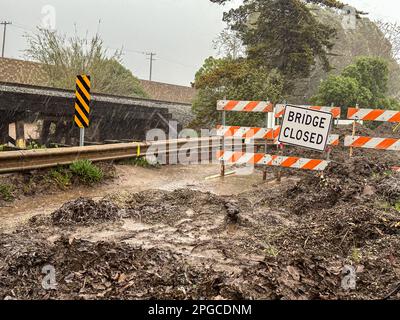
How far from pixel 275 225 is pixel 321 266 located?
162 centimetres

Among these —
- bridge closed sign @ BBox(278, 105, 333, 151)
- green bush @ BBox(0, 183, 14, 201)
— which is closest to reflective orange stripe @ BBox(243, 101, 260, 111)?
bridge closed sign @ BBox(278, 105, 333, 151)

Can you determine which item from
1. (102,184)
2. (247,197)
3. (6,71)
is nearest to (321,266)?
(247,197)

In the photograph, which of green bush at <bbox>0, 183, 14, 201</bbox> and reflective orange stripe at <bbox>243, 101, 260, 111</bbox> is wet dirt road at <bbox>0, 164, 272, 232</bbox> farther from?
reflective orange stripe at <bbox>243, 101, 260, 111</bbox>

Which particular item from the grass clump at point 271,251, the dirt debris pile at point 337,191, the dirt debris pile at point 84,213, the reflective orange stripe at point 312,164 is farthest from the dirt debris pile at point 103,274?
the reflective orange stripe at point 312,164

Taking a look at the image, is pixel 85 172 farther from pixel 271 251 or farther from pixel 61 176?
pixel 271 251

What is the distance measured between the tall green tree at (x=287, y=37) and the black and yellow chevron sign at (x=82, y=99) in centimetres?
1166

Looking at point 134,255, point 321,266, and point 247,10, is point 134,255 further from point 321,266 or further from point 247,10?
point 247,10

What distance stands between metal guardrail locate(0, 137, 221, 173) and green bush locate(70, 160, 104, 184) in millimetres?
129

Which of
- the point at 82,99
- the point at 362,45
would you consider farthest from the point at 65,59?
the point at 362,45

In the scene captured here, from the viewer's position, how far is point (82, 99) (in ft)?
28.8

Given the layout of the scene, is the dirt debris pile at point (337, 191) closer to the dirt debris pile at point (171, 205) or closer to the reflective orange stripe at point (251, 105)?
the dirt debris pile at point (171, 205)

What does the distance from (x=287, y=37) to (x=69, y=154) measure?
14.8 meters

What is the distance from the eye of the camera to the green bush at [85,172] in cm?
751
